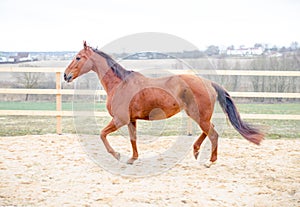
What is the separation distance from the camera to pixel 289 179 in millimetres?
4004

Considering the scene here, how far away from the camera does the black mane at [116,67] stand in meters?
4.62

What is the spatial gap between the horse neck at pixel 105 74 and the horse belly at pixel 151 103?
1.21 feet

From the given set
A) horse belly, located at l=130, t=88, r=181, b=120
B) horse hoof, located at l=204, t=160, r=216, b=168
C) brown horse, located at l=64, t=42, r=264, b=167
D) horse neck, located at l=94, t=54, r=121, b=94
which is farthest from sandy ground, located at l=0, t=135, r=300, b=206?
horse neck, located at l=94, t=54, r=121, b=94

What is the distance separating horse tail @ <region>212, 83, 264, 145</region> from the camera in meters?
4.54

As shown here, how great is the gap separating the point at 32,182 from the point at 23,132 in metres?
3.91

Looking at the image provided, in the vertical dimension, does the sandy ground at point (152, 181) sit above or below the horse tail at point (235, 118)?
below

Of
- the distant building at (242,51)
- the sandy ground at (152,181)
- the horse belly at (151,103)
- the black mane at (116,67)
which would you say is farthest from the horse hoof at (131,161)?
the distant building at (242,51)

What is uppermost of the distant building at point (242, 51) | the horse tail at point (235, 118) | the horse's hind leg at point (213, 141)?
the distant building at point (242, 51)

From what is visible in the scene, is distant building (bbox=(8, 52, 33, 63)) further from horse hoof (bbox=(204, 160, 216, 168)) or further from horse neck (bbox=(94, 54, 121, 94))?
horse hoof (bbox=(204, 160, 216, 168))

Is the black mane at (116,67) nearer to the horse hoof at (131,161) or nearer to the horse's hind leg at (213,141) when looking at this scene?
the horse hoof at (131,161)

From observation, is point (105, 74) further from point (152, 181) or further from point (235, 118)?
Answer: point (235, 118)

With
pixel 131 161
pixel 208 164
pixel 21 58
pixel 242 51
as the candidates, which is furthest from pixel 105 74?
pixel 242 51

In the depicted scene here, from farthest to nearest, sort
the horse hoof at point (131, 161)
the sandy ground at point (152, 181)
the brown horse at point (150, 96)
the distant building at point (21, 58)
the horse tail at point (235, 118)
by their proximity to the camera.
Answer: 1. the distant building at point (21, 58)
2. the horse hoof at point (131, 161)
3. the horse tail at point (235, 118)
4. the brown horse at point (150, 96)
5. the sandy ground at point (152, 181)

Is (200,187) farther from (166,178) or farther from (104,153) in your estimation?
(104,153)
